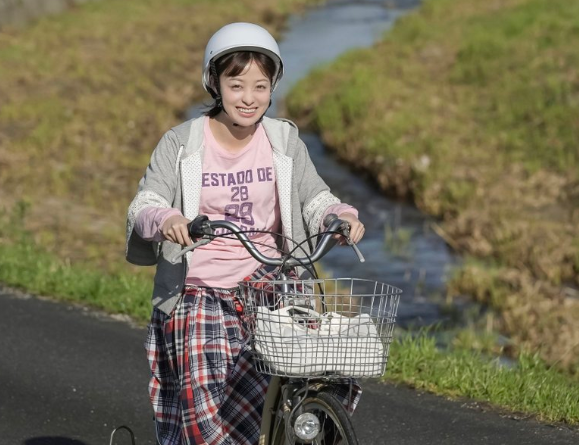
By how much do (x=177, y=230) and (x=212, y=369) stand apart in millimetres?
624

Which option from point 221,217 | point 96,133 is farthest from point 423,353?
point 96,133

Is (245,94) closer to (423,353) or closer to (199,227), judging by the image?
(199,227)

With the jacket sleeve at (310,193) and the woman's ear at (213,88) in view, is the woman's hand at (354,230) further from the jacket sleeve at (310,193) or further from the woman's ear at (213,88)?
the woman's ear at (213,88)

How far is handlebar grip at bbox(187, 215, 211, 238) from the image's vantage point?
3.45m

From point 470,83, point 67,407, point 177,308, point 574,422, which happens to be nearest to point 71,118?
point 470,83

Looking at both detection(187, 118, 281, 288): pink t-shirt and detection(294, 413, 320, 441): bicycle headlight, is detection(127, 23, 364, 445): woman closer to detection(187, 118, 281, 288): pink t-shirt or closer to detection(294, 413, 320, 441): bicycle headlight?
detection(187, 118, 281, 288): pink t-shirt

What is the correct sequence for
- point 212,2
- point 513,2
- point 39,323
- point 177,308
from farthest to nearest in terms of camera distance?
point 212,2
point 513,2
point 39,323
point 177,308

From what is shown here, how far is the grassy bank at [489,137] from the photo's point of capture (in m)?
10.3

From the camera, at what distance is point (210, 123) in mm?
4082

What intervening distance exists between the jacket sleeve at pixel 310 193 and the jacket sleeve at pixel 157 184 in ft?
1.39

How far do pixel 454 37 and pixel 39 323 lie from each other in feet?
46.1

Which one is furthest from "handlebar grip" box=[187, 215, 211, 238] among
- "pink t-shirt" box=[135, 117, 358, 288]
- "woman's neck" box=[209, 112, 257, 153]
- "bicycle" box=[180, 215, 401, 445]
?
"woman's neck" box=[209, 112, 257, 153]

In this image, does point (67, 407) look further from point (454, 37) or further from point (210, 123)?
point (454, 37)

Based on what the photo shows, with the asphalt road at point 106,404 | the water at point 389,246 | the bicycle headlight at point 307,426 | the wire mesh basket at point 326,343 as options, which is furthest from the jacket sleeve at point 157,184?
the water at point 389,246
